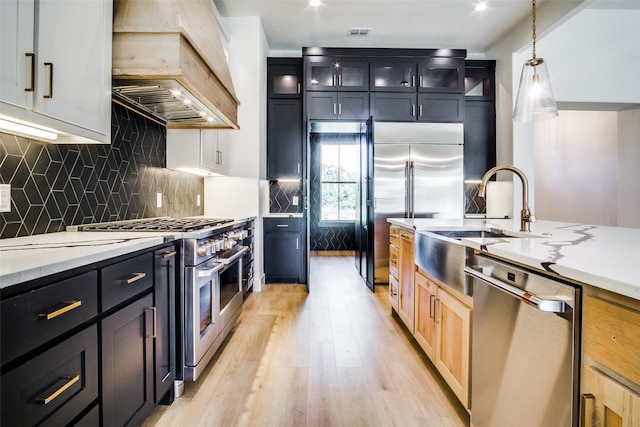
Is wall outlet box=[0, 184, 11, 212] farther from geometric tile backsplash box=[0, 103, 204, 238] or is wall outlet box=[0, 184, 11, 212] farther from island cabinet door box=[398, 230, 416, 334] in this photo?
island cabinet door box=[398, 230, 416, 334]

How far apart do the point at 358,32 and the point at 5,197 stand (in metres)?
4.15

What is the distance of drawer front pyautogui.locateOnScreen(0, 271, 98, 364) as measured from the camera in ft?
2.61

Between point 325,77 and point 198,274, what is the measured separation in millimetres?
3507

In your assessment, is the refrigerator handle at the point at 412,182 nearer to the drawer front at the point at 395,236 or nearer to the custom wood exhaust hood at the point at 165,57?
the drawer front at the point at 395,236

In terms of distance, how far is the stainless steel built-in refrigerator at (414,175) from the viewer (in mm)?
4230

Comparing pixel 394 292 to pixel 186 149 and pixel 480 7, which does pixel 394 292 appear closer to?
pixel 186 149

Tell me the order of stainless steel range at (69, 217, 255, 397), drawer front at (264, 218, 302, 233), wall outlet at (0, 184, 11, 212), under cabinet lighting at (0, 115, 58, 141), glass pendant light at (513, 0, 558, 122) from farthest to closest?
drawer front at (264, 218, 302, 233), glass pendant light at (513, 0, 558, 122), stainless steel range at (69, 217, 255, 397), wall outlet at (0, 184, 11, 212), under cabinet lighting at (0, 115, 58, 141)

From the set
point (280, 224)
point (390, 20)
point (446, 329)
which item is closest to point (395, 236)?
point (446, 329)

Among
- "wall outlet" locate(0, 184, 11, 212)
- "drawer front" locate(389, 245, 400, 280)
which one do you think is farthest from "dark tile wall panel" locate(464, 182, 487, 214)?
"wall outlet" locate(0, 184, 11, 212)

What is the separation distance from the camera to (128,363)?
1.32m

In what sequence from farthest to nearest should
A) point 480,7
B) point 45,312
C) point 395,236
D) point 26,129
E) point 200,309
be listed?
point 480,7 < point 395,236 < point 200,309 < point 26,129 < point 45,312

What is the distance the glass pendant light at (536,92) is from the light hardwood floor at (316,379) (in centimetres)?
182

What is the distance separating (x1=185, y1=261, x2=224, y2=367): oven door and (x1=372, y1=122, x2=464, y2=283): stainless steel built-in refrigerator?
254 centimetres

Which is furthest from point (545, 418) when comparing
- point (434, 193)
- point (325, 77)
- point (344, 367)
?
point (325, 77)
